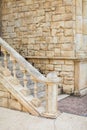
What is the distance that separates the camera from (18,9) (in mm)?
6238

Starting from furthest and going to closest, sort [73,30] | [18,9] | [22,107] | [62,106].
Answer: [18,9] < [73,30] < [62,106] < [22,107]

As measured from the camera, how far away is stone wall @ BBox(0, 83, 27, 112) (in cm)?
396

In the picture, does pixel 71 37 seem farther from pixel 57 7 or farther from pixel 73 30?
pixel 57 7

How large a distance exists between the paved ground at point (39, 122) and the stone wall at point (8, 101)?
23cm

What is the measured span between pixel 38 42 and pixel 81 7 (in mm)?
1537

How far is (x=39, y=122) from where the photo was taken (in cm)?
340

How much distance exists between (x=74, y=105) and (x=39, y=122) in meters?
1.33

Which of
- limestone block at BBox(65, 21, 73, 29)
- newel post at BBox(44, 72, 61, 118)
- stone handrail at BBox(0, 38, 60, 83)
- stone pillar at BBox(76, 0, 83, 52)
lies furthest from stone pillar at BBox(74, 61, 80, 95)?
newel post at BBox(44, 72, 61, 118)

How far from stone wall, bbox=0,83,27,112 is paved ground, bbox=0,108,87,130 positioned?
234 mm

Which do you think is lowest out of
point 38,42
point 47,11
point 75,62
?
point 75,62

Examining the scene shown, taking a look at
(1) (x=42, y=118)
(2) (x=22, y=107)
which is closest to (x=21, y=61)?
(2) (x=22, y=107)

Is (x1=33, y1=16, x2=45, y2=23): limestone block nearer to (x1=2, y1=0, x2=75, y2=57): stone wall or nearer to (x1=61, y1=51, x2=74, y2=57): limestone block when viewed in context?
(x1=2, y1=0, x2=75, y2=57): stone wall

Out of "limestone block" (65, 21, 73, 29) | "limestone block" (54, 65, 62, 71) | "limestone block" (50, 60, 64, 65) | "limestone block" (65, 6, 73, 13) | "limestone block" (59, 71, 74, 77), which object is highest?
"limestone block" (65, 6, 73, 13)

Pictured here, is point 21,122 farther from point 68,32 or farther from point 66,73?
point 68,32
